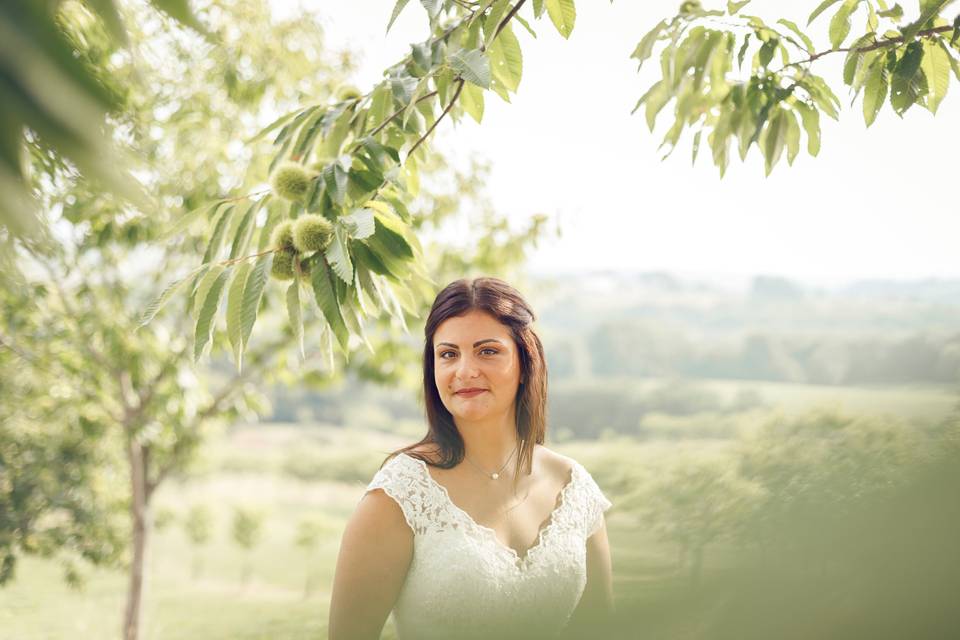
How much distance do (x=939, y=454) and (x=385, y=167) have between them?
1.01m

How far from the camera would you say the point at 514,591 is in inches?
60.2

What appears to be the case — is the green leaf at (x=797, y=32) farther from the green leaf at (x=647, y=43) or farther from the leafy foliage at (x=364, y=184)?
the leafy foliage at (x=364, y=184)

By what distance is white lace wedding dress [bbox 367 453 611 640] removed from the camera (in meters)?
1.50

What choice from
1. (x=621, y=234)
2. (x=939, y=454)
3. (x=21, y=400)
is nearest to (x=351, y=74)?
(x=21, y=400)

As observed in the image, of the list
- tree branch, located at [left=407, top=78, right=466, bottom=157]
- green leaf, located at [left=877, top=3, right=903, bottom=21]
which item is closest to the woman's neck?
tree branch, located at [left=407, top=78, right=466, bottom=157]

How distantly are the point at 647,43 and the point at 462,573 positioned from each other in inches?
39.8

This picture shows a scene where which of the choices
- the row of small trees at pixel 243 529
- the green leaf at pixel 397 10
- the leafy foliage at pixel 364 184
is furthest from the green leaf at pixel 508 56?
the row of small trees at pixel 243 529

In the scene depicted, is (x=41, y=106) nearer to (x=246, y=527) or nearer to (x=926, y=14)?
(x=926, y=14)

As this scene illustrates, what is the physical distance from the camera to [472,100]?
1366mm

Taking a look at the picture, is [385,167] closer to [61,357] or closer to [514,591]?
[514,591]

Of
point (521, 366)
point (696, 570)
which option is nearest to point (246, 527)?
point (521, 366)

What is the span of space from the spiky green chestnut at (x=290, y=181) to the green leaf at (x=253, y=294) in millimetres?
251

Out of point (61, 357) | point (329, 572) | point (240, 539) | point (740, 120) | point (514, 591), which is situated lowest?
point (329, 572)

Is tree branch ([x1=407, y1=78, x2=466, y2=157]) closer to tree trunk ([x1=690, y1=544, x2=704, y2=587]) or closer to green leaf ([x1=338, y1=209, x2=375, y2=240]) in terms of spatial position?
green leaf ([x1=338, y1=209, x2=375, y2=240])
